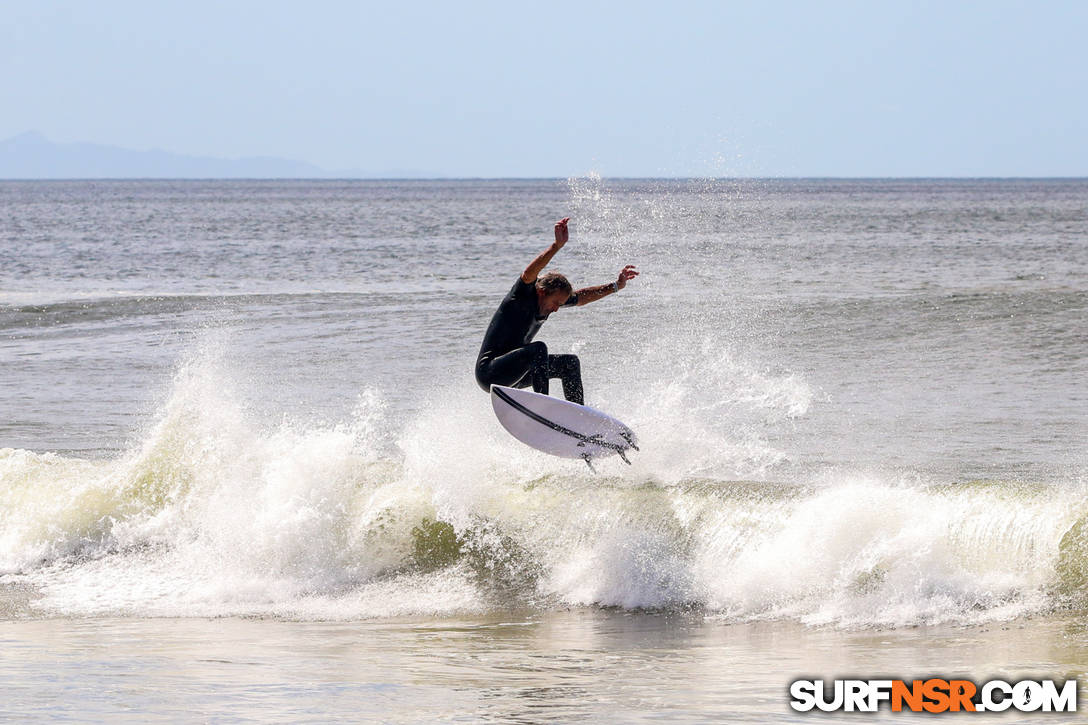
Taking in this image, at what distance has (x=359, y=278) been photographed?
115 ft

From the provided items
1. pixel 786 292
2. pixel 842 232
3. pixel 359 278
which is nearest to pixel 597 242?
pixel 842 232

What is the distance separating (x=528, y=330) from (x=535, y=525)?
5.13 ft

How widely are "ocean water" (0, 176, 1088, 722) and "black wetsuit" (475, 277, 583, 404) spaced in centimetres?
91

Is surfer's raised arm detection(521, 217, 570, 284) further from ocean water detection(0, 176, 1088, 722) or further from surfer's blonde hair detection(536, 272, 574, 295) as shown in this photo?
ocean water detection(0, 176, 1088, 722)

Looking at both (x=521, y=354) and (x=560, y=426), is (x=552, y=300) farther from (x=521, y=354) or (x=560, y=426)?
(x=560, y=426)

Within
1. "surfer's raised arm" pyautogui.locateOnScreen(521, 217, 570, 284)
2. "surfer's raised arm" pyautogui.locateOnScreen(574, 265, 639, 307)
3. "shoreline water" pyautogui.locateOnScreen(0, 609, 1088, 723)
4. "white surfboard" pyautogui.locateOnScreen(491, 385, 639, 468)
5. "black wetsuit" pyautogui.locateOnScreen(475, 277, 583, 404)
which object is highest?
"surfer's raised arm" pyautogui.locateOnScreen(521, 217, 570, 284)

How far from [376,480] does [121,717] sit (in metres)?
4.67

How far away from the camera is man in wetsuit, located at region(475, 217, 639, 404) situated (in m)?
9.77

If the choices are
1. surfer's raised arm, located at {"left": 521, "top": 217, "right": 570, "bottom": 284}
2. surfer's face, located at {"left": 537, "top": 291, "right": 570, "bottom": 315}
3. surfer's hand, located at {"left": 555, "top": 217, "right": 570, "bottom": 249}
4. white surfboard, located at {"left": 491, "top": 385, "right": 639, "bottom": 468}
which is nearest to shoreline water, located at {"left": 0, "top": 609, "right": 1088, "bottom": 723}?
white surfboard, located at {"left": 491, "top": 385, "right": 639, "bottom": 468}

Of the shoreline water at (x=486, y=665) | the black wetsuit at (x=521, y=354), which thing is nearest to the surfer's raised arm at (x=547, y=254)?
the black wetsuit at (x=521, y=354)

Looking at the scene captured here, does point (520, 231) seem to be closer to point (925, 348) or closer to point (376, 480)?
point (925, 348)

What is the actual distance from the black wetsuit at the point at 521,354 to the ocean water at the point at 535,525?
914 millimetres

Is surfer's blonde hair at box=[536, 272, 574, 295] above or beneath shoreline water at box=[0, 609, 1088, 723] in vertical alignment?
above

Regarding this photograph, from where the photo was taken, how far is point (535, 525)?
9.92 m
